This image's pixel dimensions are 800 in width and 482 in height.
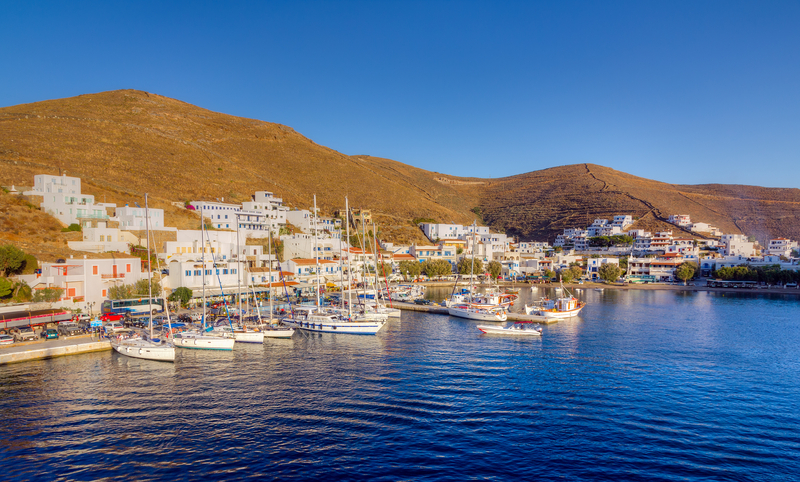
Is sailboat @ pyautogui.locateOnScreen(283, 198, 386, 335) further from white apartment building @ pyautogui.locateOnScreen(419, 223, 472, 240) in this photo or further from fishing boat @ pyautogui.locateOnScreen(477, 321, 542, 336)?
white apartment building @ pyautogui.locateOnScreen(419, 223, 472, 240)

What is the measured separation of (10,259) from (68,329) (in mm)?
12926

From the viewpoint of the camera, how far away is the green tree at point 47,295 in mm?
37156

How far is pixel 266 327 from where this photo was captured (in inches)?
1455

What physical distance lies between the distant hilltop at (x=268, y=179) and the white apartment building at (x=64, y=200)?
9766 millimetres

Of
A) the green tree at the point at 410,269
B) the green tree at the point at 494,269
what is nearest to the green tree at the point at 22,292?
the green tree at the point at 410,269

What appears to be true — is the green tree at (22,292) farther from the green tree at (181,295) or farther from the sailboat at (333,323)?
the sailboat at (333,323)

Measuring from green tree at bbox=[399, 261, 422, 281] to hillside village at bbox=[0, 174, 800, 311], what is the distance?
1.34 feet

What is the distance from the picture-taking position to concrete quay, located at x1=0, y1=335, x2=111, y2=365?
92.4ft

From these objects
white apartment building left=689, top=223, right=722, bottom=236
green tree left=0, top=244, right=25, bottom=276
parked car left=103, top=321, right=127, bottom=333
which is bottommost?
parked car left=103, top=321, right=127, bottom=333

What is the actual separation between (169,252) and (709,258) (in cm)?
10058

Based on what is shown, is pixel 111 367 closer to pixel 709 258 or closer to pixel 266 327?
pixel 266 327

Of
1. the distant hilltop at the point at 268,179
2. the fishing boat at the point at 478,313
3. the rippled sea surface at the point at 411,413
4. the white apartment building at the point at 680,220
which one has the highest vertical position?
the distant hilltop at the point at 268,179

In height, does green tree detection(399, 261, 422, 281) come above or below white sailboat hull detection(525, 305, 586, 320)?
above

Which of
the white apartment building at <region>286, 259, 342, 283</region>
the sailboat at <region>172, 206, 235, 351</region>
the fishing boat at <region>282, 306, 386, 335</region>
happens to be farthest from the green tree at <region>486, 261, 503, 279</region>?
the sailboat at <region>172, 206, 235, 351</region>
